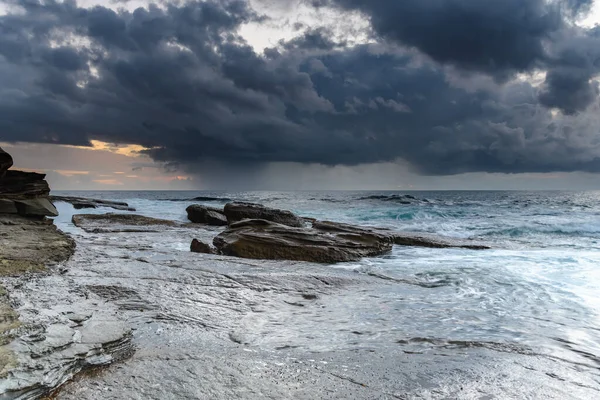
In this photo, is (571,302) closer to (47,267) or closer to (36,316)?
(36,316)

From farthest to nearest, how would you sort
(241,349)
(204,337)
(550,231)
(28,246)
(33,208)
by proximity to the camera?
(550,231), (33,208), (28,246), (204,337), (241,349)

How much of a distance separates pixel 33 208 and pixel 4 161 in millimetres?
1492

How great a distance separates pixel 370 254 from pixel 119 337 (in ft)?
25.0

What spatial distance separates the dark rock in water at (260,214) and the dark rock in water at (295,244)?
5.28m

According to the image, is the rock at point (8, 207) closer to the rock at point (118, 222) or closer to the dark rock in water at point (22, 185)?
the dark rock in water at point (22, 185)

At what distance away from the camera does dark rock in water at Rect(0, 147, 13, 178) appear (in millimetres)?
11102

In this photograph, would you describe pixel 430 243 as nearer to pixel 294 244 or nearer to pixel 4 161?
pixel 294 244

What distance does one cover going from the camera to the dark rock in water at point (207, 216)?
18.6 m

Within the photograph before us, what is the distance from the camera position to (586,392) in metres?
2.97

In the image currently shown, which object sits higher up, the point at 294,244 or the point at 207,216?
the point at 294,244

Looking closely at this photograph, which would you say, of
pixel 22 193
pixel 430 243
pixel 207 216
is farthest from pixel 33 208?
pixel 430 243

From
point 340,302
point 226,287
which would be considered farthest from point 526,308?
point 226,287

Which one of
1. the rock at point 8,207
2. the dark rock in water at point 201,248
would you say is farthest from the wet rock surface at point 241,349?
the rock at point 8,207

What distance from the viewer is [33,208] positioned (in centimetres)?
1133
